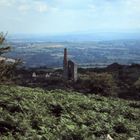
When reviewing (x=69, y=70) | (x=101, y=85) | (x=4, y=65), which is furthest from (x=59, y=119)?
(x=69, y=70)

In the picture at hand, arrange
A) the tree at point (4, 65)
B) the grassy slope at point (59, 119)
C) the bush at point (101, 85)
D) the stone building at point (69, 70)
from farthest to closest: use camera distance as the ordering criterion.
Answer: the stone building at point (69, 70) → the bush at point (101, 85) → the tree at point (4, 65) → the grassy slope at point (59, 119)

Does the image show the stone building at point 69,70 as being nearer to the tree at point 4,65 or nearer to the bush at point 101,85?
the bush at point 101,85

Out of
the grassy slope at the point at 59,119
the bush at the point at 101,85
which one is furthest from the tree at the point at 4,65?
Result: the bush at the point at 101,85

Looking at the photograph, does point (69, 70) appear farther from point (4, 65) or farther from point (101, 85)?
point (4, 65)

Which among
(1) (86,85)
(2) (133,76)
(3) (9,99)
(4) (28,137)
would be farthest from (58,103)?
(2) (133,76)

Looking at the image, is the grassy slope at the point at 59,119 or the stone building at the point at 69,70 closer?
the grassy slope at the point at 59,119

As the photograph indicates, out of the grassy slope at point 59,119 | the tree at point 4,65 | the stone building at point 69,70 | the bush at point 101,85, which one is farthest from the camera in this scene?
the stone building at point 69,70

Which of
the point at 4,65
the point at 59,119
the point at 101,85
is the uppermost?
the point at 4,65

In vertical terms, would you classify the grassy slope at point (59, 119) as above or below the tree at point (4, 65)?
below

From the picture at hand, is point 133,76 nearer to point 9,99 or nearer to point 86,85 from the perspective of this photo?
point 86,85
